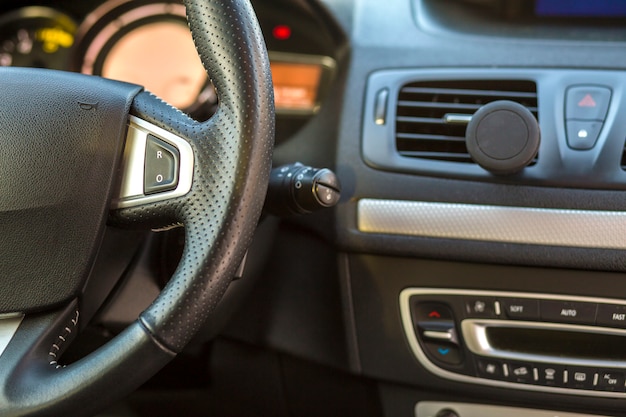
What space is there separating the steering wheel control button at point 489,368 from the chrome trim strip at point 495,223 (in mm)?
184

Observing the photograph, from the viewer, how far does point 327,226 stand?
1.27m

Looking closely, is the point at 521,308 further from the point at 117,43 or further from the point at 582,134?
the point at 117,43

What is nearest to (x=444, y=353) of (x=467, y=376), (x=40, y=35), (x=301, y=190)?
(x=467, y=376)

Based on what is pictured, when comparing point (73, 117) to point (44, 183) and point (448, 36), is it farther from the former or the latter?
point (448, 36)

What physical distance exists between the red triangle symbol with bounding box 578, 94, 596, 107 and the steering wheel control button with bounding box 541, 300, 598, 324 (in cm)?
27

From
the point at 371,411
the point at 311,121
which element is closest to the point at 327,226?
the point at 311,121

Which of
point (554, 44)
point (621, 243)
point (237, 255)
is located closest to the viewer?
point (237, 255)

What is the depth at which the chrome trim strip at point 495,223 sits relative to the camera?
114 centimetres

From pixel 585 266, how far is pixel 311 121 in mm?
473

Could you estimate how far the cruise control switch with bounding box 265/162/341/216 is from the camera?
1.02 metres

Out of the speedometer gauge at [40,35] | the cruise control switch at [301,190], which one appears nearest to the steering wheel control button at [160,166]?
the cruise control switch at [301,190]

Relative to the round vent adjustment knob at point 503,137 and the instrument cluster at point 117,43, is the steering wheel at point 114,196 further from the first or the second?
the instrument cluster at point 117,43

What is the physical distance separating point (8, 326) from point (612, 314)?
2.57 feet

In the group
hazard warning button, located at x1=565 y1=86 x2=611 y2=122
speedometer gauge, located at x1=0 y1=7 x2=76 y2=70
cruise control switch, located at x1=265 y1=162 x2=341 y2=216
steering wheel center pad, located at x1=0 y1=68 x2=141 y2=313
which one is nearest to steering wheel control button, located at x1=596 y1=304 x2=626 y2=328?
hazard warning button, located at x1=565 y1=86 x2=611 y2=122
